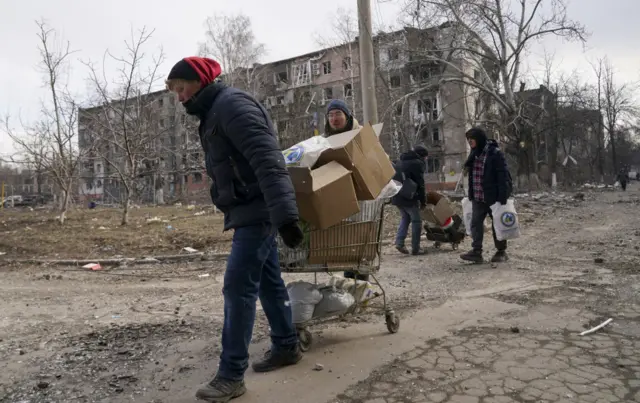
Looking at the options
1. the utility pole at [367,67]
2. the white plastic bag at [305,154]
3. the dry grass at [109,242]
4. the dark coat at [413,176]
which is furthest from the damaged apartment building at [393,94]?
the white plastic bag at [305,154]

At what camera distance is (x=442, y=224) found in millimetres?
8734

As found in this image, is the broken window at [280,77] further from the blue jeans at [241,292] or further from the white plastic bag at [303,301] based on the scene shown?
the blue jeans at [241,292]

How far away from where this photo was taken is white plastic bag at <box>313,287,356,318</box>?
3664mm

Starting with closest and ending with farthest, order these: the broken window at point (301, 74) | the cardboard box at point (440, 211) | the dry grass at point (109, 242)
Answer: the cardboard box at point (440, 211) → the dry grass at point (109, 242) → the broken window at point (301, 74)

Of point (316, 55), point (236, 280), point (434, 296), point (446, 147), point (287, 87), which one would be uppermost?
point (316, 55)

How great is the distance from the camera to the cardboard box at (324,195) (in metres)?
3.24

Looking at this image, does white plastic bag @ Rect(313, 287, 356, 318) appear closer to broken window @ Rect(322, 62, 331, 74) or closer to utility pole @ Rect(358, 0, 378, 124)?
utility pole @ Rect(358, 0, 378, 124)

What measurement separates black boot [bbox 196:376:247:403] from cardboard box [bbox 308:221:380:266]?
1098 millimetres

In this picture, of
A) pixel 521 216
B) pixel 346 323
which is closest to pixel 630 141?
pixel 521 216

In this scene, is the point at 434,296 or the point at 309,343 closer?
the point at 309,343

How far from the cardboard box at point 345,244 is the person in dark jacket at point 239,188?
0.64 meters

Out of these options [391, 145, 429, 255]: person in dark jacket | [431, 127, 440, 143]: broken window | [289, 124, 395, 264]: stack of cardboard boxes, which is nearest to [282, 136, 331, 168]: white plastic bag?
[289, 124, 395, 264]: stack of cardboard boxes

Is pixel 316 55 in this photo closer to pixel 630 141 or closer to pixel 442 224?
pixel 442 224

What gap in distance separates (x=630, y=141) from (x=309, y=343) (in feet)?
261
